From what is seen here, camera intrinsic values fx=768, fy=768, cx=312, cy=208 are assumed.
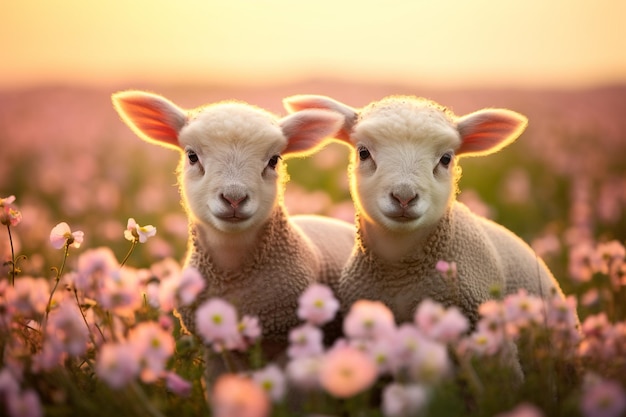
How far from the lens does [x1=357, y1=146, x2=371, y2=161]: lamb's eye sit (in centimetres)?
405

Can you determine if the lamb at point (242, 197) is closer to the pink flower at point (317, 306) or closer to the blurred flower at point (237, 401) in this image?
the pink flower at point (317, 306)

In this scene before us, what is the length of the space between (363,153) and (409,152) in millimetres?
302

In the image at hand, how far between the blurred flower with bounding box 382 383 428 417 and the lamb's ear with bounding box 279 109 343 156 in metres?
1.95

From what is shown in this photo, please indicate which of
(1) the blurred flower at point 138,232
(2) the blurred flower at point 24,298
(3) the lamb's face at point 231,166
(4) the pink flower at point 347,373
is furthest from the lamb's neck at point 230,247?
(4) the pink flower at point 347,373

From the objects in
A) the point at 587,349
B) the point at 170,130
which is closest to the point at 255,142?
the point at 170,130

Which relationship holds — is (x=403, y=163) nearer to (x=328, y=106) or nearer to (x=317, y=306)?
(x=328, y=106)

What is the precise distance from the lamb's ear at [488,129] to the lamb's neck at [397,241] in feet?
1.83

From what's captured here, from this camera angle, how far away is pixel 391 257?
159 inches

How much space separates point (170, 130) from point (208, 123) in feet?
1.68

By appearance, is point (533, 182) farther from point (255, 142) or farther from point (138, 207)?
point (255, 142)

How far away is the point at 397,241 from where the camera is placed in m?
4.01

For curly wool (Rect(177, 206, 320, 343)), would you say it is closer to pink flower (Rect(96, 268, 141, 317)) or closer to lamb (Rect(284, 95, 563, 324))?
lamb (Rect(284, 95, 563, 324))

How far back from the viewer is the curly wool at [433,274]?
13.0 feet

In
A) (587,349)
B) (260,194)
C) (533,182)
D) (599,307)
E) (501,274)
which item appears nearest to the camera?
(587,349)
